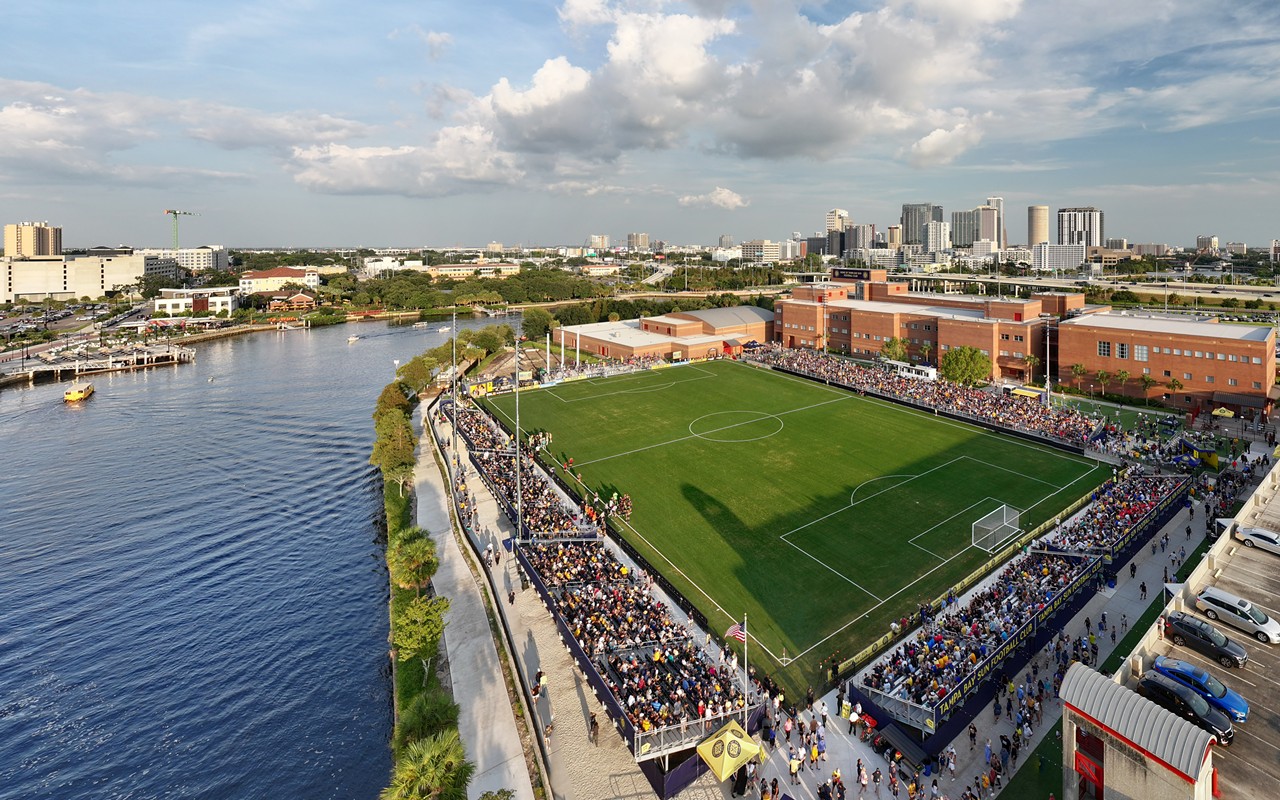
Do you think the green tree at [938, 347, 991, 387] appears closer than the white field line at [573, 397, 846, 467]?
No

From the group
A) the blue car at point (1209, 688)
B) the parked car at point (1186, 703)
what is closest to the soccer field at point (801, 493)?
the parked car at point (1186, 703)

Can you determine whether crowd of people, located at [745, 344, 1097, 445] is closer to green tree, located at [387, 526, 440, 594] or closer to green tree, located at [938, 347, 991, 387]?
green tree, located at [938, 347, 991, 387]

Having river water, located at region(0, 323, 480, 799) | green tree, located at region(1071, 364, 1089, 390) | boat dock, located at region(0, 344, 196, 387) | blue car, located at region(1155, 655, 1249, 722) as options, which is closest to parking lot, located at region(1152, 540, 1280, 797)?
blue car, located at region(1155, 655, 1249, 722)

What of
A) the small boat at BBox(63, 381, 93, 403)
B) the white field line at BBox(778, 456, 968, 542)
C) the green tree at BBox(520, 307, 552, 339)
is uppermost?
the green tree at BBox(520, 307, 552, 339)

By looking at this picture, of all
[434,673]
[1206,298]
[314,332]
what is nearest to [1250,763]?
[434,673]

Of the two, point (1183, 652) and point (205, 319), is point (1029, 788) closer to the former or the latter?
point (1183, 652)

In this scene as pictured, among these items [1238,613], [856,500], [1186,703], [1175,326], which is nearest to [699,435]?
[856,500]

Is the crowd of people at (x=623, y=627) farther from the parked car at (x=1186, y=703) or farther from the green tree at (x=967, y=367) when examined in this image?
the green tree at (x=967, y=367)
